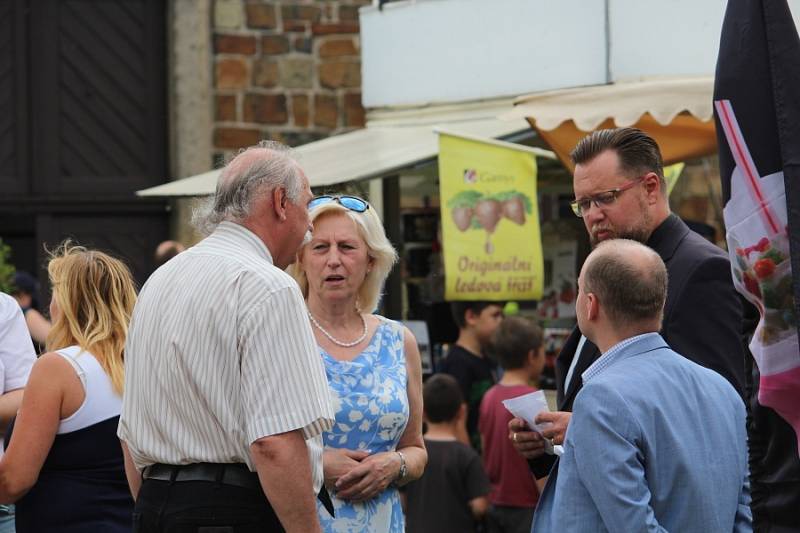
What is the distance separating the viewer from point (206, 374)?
140 inches

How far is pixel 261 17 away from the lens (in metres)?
12.0

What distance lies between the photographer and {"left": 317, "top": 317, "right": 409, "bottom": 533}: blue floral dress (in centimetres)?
444

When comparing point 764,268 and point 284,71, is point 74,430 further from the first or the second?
point 284,71

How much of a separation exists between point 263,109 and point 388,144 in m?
3.06

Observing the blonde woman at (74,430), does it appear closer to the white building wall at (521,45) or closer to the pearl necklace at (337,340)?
the pearl necklace at (337,340)

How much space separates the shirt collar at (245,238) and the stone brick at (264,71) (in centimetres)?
836

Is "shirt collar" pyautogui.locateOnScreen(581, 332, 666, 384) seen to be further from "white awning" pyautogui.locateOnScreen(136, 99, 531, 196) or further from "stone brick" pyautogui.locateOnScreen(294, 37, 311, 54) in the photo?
"stone brick" pyautogui.locateOnScreen(294, 37, 311, 54)

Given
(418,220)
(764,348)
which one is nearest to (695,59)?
(418,220)

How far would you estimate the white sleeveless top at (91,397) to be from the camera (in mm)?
4543

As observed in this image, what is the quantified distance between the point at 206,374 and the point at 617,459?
1.04 m

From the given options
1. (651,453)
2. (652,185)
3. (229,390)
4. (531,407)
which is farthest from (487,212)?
(651,453)

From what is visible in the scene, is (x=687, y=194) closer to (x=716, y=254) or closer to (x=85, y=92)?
(x=85, y=92)

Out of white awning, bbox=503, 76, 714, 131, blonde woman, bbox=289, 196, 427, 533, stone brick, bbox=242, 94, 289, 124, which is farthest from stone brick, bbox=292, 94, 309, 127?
blonde woman, bbox=289, 196, 427, 533

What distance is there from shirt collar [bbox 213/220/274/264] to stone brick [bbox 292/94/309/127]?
8374 millimetres
